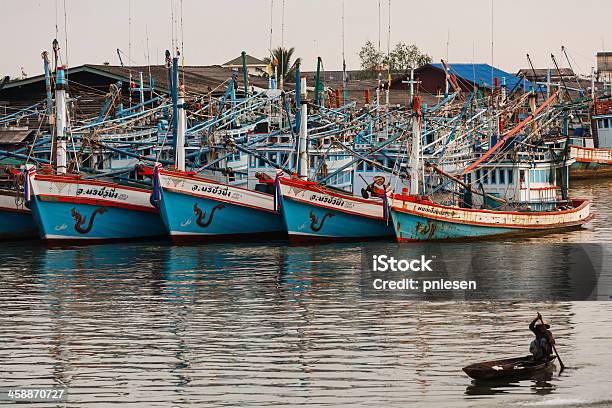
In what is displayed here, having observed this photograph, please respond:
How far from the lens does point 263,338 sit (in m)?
30.2

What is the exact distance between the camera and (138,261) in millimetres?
44219

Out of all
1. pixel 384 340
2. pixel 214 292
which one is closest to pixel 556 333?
pixel 384 340

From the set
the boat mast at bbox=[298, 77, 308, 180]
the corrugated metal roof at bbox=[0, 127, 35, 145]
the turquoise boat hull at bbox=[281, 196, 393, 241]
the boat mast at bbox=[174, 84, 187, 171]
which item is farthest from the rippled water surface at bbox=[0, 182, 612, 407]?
the corrugated metal roof at bbox=[0, 127, 35, 145]

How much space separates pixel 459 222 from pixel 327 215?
15.5ft

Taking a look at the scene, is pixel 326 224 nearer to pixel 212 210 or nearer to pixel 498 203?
pixel 212 210

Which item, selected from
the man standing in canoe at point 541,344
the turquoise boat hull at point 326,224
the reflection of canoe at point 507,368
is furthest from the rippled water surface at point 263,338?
the turquoise boat hull at point 326,224

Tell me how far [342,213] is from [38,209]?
10.8 meters

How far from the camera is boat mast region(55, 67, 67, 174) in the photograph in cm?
4650

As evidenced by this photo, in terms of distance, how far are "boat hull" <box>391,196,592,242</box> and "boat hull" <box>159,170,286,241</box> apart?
5.13 meters

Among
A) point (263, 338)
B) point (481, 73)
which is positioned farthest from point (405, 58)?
point (263, 338)

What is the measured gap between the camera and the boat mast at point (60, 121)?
46.5 m

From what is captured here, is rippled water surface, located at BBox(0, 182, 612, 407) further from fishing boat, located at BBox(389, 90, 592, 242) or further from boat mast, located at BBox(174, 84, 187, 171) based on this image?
boat mast, located at BBox(174, 84, 187, 171)

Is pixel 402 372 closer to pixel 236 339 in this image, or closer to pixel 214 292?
pixel 236 339

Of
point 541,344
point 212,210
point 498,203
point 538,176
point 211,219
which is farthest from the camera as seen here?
point 538,176
